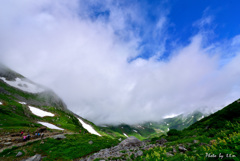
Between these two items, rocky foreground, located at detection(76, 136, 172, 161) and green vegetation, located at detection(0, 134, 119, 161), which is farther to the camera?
green vegetation, located at detection(0, 134, 119, 161)

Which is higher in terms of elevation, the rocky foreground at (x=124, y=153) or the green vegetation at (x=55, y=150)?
the green vegetation at (x=55, y=150)

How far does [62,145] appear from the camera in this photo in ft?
113

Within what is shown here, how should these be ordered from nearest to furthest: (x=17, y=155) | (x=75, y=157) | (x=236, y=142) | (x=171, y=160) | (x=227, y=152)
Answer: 1. (x=227, y=152)
2. (x=236, y=142)
3. (x=171, y=160)
4. (x=17, y=155)
5. (x=75, y=157)

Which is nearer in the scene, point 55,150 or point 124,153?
point 124,153

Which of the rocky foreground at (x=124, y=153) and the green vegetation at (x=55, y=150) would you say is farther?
the green vegetation at (x=55, y=150)

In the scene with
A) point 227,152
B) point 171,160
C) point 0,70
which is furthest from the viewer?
point 0,70

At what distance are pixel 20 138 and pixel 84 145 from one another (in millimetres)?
21204

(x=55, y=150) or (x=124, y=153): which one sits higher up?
(x=55, y=150)

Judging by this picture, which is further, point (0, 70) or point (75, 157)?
point (0, 70)

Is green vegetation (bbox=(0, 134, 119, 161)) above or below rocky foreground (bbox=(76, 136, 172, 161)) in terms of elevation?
above

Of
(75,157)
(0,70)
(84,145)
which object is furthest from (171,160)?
(0,70)

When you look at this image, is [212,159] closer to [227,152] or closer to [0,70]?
[227,152]

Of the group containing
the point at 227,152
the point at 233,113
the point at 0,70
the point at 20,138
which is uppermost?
the point at 0,70

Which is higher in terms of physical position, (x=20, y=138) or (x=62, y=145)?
(x=20, y=138)
